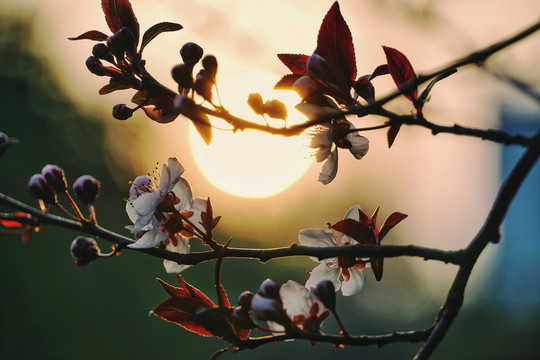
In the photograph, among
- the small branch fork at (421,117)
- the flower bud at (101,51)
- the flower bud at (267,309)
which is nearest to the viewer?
the small branch fork at (421,117)

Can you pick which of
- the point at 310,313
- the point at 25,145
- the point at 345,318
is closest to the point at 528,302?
the point at 345,318

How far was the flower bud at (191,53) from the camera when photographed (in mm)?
650

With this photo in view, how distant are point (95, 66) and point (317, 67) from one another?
297mm

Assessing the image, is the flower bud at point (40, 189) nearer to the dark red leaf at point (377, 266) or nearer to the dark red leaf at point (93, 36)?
the dark red leaf at point (93, 36)

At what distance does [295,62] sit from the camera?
0.70 metres

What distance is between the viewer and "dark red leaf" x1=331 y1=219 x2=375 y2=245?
70 centimetres

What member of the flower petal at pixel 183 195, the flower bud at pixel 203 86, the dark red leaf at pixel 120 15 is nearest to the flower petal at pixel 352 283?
the flower petal at pixel 183 195

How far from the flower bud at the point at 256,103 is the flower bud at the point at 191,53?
129mm

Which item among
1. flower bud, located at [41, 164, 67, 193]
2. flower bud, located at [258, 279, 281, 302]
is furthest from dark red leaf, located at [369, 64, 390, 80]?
flower bud, located at [41, 164, 67, 193]

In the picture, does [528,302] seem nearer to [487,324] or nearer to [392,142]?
[487,324]

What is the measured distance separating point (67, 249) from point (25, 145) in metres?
1.44

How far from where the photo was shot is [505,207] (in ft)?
1.62

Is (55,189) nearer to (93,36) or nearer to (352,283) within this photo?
(93,36)

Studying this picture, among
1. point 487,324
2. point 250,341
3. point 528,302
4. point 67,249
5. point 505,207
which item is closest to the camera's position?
point 505,207
